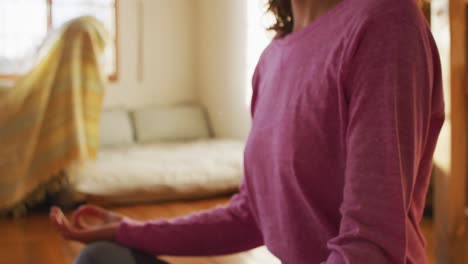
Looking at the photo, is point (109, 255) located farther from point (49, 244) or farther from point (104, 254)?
point (49, 244)

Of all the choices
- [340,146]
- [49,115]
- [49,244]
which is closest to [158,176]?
[49,115]

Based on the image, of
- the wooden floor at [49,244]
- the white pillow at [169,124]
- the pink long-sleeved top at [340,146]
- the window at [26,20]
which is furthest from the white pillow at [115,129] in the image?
the pink long-sleeved top at [340,146]

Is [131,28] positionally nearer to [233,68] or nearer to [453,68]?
[233,68]

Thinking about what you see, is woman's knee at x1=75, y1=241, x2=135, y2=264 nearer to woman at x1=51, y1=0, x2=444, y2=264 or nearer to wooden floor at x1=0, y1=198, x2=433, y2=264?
woman at x1=51, y1=0, x2=444, y2=264

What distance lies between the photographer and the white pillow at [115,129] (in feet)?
13.5

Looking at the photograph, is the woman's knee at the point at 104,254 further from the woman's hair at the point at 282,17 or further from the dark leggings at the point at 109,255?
the woman's hair at the point at 282,17

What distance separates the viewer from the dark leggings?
82 cm

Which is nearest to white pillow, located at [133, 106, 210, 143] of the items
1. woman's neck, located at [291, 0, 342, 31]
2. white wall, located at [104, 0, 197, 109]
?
white wall, located at [104, 0, 197, 109]

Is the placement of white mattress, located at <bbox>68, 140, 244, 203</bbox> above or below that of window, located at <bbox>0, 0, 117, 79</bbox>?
below

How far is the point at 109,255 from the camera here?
32.9 inches

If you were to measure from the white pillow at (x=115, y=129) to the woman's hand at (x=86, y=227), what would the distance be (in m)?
3.20

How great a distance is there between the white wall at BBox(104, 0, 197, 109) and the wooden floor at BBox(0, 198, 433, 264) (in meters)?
1.96

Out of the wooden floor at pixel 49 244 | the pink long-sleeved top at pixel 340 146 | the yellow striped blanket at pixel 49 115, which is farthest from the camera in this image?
the yellow striped blanket at pixel 49 115

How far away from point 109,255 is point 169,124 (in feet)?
11.6
